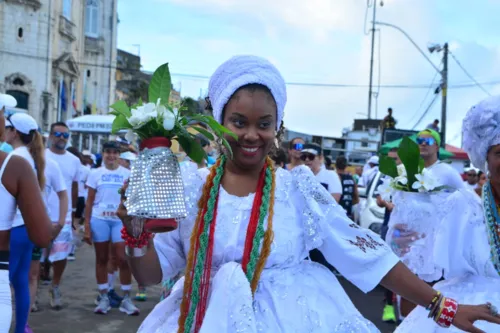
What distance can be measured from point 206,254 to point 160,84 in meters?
0.71

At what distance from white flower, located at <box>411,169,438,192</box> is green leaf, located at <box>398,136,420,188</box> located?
0.18 ft

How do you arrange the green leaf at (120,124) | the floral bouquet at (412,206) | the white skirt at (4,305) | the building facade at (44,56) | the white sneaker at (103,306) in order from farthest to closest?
the building facade at (44,56), the white sneaker at (103,306), the floral bouquet at (412,206), the white skirt at (4,305), the green leaf at (120,124)

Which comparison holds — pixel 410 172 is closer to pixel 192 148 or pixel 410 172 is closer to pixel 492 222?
pixel 492 222

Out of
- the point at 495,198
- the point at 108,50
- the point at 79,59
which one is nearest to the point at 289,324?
the point at 495,198

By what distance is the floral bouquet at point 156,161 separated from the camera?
7.22ft

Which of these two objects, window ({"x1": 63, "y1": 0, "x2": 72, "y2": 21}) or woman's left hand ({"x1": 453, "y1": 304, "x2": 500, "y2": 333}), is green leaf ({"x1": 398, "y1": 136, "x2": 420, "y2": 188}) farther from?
window ({"x1": 63, "y1": 0, "x2": 72, "y2": 21})

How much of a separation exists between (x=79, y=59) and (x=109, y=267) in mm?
38283

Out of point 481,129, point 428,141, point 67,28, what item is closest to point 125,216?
point 481,129

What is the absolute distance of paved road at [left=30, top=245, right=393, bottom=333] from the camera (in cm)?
689

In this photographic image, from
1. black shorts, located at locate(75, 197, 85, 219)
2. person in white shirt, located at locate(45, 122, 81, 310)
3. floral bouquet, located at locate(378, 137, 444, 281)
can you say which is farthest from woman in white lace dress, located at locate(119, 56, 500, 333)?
black shorts, located at locate(75, 197, 85, 219)

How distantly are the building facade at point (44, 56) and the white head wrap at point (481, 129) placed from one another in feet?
103

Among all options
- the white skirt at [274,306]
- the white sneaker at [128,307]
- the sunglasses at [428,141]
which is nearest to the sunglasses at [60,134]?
the white sneaker at [128,307]

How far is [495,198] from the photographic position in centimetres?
368

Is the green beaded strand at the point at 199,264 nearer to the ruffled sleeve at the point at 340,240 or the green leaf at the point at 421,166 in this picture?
the ruffled sleeve at the point at 340,240
